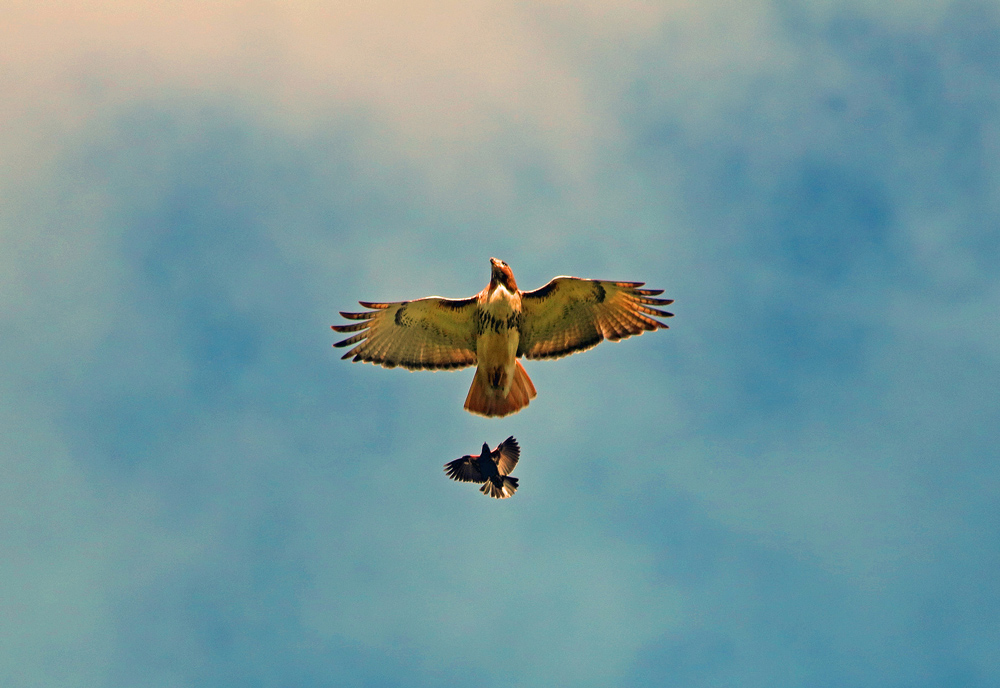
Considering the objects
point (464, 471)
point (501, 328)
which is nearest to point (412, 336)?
point (501, 328)

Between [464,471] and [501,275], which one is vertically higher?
[501,275]

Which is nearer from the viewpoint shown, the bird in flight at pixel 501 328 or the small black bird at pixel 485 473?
the bird in flight at pixel 501 328

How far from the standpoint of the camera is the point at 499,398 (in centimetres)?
2316

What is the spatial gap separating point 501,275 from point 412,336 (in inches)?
92.8

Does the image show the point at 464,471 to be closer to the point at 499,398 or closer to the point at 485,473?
the point at 485,473

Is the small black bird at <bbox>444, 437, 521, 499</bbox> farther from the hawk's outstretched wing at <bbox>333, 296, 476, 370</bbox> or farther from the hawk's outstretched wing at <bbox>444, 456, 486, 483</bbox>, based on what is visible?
the hawk's outstretched wing at <bbox>333, 296, 476, 370</bbox>

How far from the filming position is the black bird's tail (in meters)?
24.1

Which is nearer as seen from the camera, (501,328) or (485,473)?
(501,328)

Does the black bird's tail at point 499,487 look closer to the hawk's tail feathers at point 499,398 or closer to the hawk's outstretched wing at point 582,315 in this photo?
the hawk's tail feathers at point 499,398

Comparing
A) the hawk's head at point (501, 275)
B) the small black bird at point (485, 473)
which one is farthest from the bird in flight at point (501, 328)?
the small black bird at point (485, 473)

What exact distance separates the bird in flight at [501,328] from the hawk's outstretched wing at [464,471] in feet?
4.77

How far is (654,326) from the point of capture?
23.5 m

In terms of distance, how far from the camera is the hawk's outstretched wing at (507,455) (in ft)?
80.0

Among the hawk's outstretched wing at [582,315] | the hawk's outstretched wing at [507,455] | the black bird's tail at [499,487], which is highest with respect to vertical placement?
the hawk's outstretched wing at [582,315]
